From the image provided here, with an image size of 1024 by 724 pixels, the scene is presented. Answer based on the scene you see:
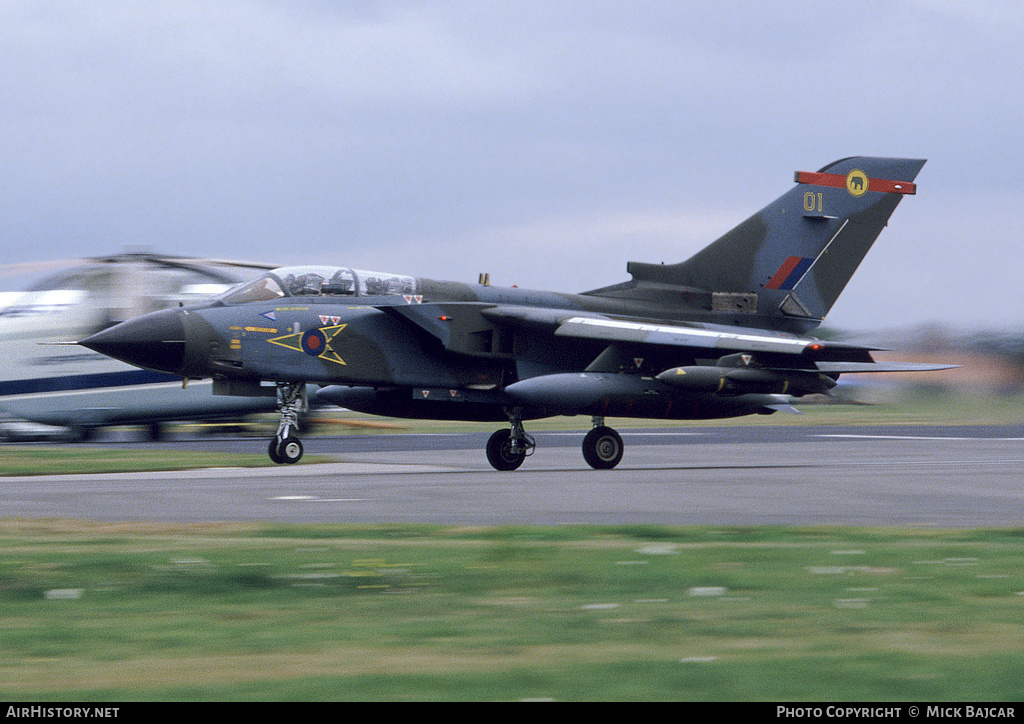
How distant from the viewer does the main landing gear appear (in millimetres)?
18859

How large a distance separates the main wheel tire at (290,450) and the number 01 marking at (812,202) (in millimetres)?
9528

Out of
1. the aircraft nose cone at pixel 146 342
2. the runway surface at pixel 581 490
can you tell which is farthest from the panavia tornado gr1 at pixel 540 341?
the runway surface at pixel 581 490

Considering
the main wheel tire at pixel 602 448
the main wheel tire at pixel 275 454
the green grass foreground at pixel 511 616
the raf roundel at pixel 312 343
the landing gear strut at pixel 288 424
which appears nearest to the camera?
the green grass foreground at pixel 511 616

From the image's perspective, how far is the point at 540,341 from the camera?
19.5 m

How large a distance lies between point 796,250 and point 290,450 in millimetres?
9202

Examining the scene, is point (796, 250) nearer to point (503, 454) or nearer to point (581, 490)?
point (503, 454)

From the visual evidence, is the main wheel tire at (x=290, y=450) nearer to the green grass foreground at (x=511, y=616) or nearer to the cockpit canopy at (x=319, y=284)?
the cockpit canopy at (x=319, y=284)

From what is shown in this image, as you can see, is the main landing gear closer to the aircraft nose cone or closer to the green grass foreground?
the aircraft nose cone

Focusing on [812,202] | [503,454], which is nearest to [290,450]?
[503,454]

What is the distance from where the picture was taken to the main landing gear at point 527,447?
742 inches

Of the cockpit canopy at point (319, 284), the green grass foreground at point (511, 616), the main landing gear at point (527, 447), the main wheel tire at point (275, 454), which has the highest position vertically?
the cockpit canopy at point (319, 284)

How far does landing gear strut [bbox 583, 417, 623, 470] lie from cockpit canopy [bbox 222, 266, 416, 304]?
12.0 ft

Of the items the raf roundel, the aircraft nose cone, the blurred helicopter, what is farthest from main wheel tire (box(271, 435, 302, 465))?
the blurred helicopter
